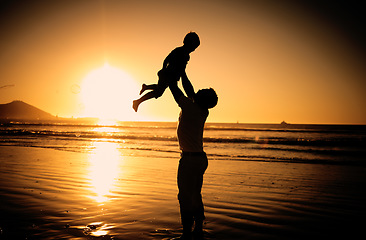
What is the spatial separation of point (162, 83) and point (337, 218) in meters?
4.57

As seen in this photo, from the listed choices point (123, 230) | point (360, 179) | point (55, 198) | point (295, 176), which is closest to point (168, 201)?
point (123, 230)

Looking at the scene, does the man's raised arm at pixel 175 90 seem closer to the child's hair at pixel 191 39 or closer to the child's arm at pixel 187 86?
the child's arm at pixel 187 86

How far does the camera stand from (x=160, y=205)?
19.5 feet

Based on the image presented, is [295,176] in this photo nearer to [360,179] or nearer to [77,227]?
[360,179]

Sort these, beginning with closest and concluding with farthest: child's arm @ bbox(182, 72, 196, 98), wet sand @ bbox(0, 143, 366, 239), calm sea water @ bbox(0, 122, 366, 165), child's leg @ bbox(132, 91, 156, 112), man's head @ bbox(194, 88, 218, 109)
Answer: man's head @ bbox(194, 88, 218, 109) → child's arm @ bbox(182, 72, 196, 98) → child's leg @ bbox(132, 91, 156, 112) → wet sand @ bbox(0, 143, 366, 239) → calm sea water @ bbox(0, 122, 366, 165)

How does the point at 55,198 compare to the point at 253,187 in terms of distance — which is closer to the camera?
the point at 55,198

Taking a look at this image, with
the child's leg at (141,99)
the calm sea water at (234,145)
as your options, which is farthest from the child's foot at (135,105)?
Answer: the calm sea water at (234,145)

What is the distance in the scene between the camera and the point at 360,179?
10055 mm

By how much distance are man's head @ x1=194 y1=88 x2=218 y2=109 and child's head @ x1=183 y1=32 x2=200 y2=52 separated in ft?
2.62

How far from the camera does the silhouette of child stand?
3.66 meters

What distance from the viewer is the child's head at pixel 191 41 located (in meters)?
3.92

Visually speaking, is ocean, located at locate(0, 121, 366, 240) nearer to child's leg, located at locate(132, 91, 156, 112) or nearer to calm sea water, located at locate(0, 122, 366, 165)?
child's leg, located at locate(132, 91, 156, 112)

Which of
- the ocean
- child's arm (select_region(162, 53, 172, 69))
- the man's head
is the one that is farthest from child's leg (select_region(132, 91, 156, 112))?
the ocean

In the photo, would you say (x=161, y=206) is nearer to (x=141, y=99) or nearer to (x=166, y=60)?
(x=141, y=99)
